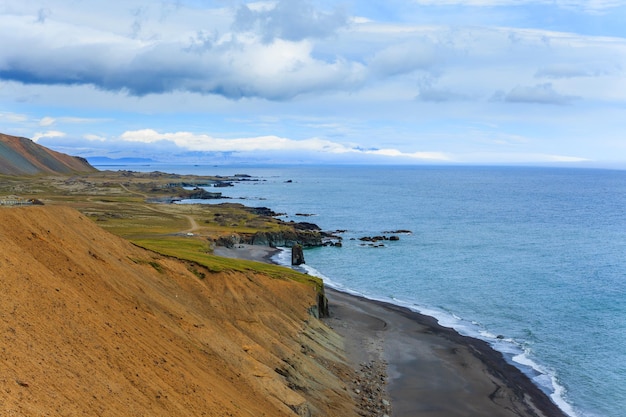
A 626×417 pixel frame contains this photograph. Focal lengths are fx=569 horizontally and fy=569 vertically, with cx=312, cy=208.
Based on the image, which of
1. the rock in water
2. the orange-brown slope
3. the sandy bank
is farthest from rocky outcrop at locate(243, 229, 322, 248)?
the orange-brown slope

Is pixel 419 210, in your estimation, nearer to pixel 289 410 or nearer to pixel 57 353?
pixel 289 410

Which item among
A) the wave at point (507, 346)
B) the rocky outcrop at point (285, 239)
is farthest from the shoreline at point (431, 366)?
the rocky outcrop at point (285, 239)

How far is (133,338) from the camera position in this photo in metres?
26.8

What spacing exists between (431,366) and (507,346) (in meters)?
9.69

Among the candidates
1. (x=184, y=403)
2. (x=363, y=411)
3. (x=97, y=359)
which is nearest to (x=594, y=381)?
(x=363, y=411)

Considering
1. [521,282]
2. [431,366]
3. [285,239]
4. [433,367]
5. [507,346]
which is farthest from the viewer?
[285,239]

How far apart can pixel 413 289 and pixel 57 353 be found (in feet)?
195

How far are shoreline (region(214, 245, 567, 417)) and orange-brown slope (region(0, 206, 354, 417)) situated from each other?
510cm

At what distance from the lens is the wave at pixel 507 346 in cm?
4334

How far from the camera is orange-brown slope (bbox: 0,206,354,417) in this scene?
67.4 ft

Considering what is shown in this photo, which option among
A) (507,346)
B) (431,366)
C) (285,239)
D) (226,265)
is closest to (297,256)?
(285,239)

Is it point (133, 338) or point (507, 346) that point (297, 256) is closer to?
point (507, 346)

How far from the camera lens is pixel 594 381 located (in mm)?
45062

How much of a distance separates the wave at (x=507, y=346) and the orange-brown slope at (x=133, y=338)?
631 inches
